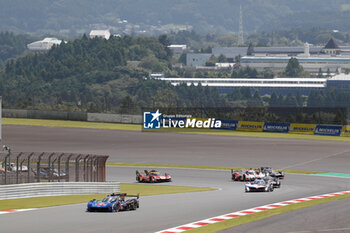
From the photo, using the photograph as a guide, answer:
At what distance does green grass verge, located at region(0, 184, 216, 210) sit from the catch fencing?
54.0 inches

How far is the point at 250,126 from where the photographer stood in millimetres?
120250

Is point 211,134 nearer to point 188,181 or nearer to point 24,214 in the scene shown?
point 188,181

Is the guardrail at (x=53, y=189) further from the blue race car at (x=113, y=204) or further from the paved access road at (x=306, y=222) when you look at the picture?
the paved access road at (x=306, y=222)

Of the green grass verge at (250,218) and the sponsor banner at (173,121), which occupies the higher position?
the sponsor banner at (173,121)

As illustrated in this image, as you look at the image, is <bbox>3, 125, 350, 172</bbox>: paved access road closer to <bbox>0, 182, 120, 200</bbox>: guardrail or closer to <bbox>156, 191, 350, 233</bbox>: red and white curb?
<bbox>0, 182, 120, 200</bbox>: guardrail

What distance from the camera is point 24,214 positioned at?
1551 inches

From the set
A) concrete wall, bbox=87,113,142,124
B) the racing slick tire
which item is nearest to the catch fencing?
the racing slick tire

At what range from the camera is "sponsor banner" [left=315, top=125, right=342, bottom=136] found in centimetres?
11294

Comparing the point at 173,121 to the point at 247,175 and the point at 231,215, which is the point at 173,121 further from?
the point at 231,215

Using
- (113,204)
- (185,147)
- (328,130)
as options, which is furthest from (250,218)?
(328,130)

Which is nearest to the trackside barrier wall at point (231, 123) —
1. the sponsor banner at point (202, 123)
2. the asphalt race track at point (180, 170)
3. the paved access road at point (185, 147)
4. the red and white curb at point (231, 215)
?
the sponsor banner at point (202, 123)

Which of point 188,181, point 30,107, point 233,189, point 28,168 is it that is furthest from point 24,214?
point 30,107

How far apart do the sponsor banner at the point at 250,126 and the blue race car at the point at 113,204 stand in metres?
78.3

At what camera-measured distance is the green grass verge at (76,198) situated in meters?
42.9
